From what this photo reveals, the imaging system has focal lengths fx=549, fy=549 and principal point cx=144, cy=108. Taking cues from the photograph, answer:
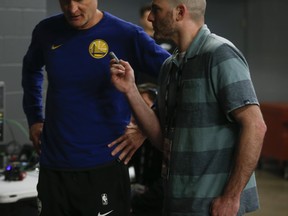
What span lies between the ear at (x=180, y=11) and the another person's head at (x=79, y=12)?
401mm

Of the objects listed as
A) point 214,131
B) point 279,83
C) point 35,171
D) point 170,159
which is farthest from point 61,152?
point 279,83

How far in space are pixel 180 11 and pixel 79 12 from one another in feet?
1.40

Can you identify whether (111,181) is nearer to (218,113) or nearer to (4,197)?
(218,113)

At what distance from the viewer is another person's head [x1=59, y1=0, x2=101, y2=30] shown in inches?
76.7

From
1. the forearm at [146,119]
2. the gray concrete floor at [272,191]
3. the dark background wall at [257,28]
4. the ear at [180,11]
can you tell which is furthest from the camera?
the dark background wall at [257,28]

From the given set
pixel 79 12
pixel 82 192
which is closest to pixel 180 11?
pixel 79 12

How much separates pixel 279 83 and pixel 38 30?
587cm

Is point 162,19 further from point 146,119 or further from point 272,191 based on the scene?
point 272,191

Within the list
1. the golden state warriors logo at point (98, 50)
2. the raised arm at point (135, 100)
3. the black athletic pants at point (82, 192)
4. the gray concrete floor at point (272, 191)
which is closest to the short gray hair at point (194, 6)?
the raised arm at point (135, 100)

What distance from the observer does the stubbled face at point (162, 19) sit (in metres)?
1.71

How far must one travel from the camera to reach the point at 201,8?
67.6 inches

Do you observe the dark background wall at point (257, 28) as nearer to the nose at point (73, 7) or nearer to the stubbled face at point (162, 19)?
the nose at point (73, 7)

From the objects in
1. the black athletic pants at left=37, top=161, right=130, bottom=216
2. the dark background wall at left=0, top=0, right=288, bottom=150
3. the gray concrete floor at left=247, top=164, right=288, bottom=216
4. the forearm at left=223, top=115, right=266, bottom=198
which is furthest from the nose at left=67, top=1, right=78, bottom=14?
the dark background wall at left=0, top=0, right=288, bottom=150

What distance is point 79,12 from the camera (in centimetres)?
195
